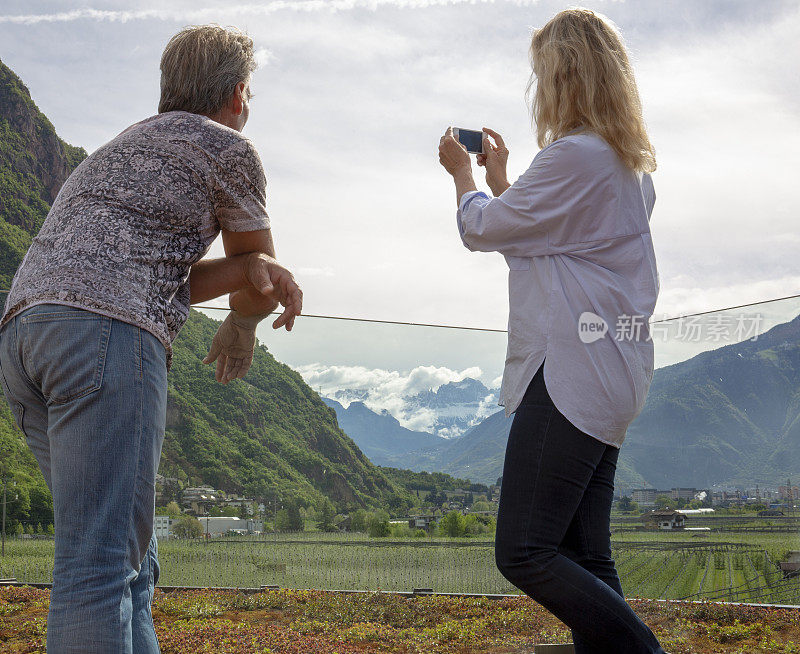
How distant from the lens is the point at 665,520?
3811mm

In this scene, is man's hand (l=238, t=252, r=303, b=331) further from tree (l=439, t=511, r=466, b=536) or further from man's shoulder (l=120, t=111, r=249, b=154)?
tree (l=439, t=511, r=466, b=536)

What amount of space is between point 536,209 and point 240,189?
0.62m

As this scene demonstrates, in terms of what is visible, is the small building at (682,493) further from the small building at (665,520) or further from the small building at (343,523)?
the small building at (343,523)

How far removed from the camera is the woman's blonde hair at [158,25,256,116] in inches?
57.6

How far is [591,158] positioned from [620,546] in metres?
2.56

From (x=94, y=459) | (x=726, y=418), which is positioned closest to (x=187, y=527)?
(x=94, y=459)

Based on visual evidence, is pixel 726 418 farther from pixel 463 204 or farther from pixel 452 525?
pixel 463 204

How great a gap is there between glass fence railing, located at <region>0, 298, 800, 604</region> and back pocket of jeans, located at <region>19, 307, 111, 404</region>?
4.97 feet

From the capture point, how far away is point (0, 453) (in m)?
3.38

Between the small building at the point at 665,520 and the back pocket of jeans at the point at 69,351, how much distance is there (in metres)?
3.27

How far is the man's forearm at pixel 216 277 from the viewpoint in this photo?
62.9 inches

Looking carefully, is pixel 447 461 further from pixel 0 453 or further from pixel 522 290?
pixel 522 290

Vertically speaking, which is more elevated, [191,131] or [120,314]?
[191,131]

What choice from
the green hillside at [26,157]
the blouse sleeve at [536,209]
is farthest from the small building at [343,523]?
the green hillside at [26,157]
